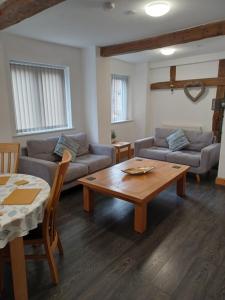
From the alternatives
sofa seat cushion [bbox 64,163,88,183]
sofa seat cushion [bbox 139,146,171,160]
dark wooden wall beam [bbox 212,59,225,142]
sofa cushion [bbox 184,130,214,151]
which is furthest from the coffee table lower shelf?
dark wooden wall beam [bbox 212,59,225,142]

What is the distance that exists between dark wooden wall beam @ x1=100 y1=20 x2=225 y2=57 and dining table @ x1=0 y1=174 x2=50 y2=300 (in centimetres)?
289

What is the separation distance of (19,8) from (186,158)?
3.25 m

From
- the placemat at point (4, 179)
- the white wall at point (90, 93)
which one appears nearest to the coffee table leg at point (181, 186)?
the white wall at point (90, 93)

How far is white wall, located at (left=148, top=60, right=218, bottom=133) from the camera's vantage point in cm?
487

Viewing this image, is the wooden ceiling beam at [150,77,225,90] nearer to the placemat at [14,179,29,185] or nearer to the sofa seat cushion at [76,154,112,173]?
the sofa seat cushion at [76,154,112,173]

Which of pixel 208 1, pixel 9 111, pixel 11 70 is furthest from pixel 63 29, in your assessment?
pixel 208 1

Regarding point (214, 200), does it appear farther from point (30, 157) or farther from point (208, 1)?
point (30, 157)

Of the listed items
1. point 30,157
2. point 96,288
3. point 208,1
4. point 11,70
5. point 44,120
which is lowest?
point 96,288

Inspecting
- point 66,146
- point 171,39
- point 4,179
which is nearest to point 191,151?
point 171,39

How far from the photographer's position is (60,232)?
2359 mm

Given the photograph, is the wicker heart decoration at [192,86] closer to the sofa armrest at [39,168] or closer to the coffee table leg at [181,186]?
the coffee table leg at [181,186]

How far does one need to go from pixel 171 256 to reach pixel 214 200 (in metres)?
1.46

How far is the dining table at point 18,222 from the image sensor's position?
1.24m

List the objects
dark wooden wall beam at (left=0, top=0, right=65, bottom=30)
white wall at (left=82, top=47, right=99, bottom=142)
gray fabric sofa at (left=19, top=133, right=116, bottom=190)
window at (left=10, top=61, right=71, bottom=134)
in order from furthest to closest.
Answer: white wall at (left=82, top=47, right=99, bottom=142) → window at (left=10, top=61, right=71, bottom=134) → gray fabric sofa at (left=19, top=133, right=116, bottom=190) → dark wooden wall beam at (left=0, top=0, right=65, bottom=30)
